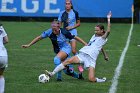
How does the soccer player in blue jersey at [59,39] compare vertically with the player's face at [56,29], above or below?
below

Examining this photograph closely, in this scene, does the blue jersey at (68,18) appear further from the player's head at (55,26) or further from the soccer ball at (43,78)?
the soccer ball at (43,78)

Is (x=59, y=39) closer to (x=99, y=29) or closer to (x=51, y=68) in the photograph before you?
(x=99, y=29)

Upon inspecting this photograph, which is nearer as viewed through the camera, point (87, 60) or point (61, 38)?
point (87, 60)

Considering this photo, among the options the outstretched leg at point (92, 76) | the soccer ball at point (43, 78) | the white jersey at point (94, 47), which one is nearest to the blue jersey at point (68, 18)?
the white jersey at point (94, 47)

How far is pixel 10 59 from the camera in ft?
54.3

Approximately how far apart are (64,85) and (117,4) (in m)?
32.9

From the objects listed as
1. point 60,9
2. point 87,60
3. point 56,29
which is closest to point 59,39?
point 56,29

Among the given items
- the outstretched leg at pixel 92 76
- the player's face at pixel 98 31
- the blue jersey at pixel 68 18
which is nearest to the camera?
the outstretched leg at pixel 92 76

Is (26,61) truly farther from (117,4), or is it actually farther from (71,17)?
(117,4)

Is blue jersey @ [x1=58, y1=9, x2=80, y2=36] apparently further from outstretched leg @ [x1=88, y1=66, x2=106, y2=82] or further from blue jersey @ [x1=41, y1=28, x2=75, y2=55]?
outstretched leg @ [x1=88, y1=66, x2=106, y2=82]

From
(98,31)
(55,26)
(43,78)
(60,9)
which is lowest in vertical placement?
(43,78)

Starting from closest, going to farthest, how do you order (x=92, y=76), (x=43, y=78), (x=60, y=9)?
(x=43, y=78), (x=92, y=76), (x=60, y=9)

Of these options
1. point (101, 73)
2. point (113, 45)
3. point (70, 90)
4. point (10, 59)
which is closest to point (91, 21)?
point (113, 45)

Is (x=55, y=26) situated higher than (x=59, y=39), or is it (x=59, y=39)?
(x=55, y=26)
